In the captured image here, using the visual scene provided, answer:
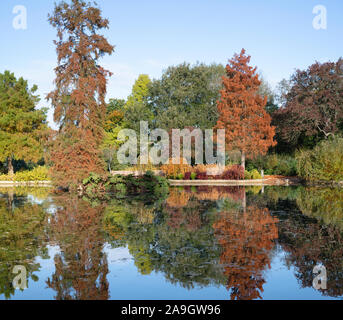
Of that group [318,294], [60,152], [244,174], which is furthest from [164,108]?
[318,294]

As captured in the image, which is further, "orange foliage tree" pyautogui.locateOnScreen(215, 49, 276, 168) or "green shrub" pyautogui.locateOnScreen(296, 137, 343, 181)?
"orange foliage tree" pyautogui.locateOnScreen(215, 49, 276, 168)

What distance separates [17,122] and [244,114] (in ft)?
52.8

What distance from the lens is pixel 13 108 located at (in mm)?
26750

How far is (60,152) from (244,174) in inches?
448

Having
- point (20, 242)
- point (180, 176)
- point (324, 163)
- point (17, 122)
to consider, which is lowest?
point (20, 242)

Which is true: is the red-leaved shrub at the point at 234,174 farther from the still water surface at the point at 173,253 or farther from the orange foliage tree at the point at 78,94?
the still water surface at the point at 173,253

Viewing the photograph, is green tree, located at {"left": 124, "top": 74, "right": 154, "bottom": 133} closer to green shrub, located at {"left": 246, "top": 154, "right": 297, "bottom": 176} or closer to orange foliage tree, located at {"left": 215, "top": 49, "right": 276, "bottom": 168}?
orange foliage tree, located at {"left": 215, "top": 49, "right": 276, "bottom": 168}

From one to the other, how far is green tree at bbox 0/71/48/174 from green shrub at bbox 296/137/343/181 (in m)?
17.7

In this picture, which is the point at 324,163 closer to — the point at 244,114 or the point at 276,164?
the point at 276,164

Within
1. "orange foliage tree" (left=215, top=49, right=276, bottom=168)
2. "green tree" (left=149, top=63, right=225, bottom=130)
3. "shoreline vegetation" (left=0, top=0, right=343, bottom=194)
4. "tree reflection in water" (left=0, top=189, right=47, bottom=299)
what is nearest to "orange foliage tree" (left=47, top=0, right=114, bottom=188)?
"shoreline vegetation" (left=0, top=0, right=343, bottom=194)

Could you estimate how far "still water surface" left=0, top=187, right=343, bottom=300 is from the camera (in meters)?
4.31

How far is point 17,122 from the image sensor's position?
85.4 ft

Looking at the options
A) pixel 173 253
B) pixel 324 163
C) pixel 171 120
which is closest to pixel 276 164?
pixel 324 163
